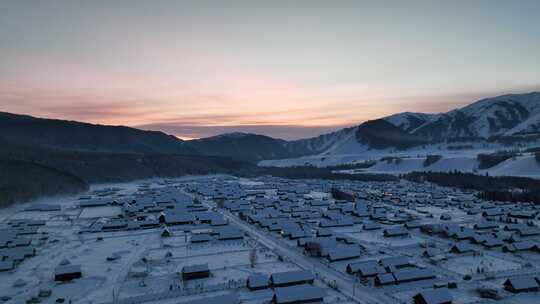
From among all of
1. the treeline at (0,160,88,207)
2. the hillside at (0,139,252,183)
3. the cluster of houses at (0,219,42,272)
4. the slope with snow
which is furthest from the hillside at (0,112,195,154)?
the slope with snow

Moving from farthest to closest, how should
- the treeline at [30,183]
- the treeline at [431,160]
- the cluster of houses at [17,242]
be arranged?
the treeline at [431,160]
the treeline at [30,183]
the cluster of houses at [17,242]

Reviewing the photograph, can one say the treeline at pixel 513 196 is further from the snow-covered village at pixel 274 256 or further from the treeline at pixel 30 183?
the treeline at pixel 30 183

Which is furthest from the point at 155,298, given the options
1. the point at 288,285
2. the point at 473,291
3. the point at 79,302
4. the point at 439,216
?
the point at 439,216

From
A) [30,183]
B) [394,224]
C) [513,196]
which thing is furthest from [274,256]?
[30,183]

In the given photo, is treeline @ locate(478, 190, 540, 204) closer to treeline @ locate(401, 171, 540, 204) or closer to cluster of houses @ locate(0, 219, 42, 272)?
treeline @ locate(401, 171, 540, 204)

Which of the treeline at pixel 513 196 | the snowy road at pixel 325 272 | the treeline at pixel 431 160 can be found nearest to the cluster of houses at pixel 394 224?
the snowy road at pixel 325 272

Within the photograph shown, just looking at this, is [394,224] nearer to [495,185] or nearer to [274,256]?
[274,256]

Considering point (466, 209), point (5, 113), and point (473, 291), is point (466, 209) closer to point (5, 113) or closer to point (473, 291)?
point (473, 291)
